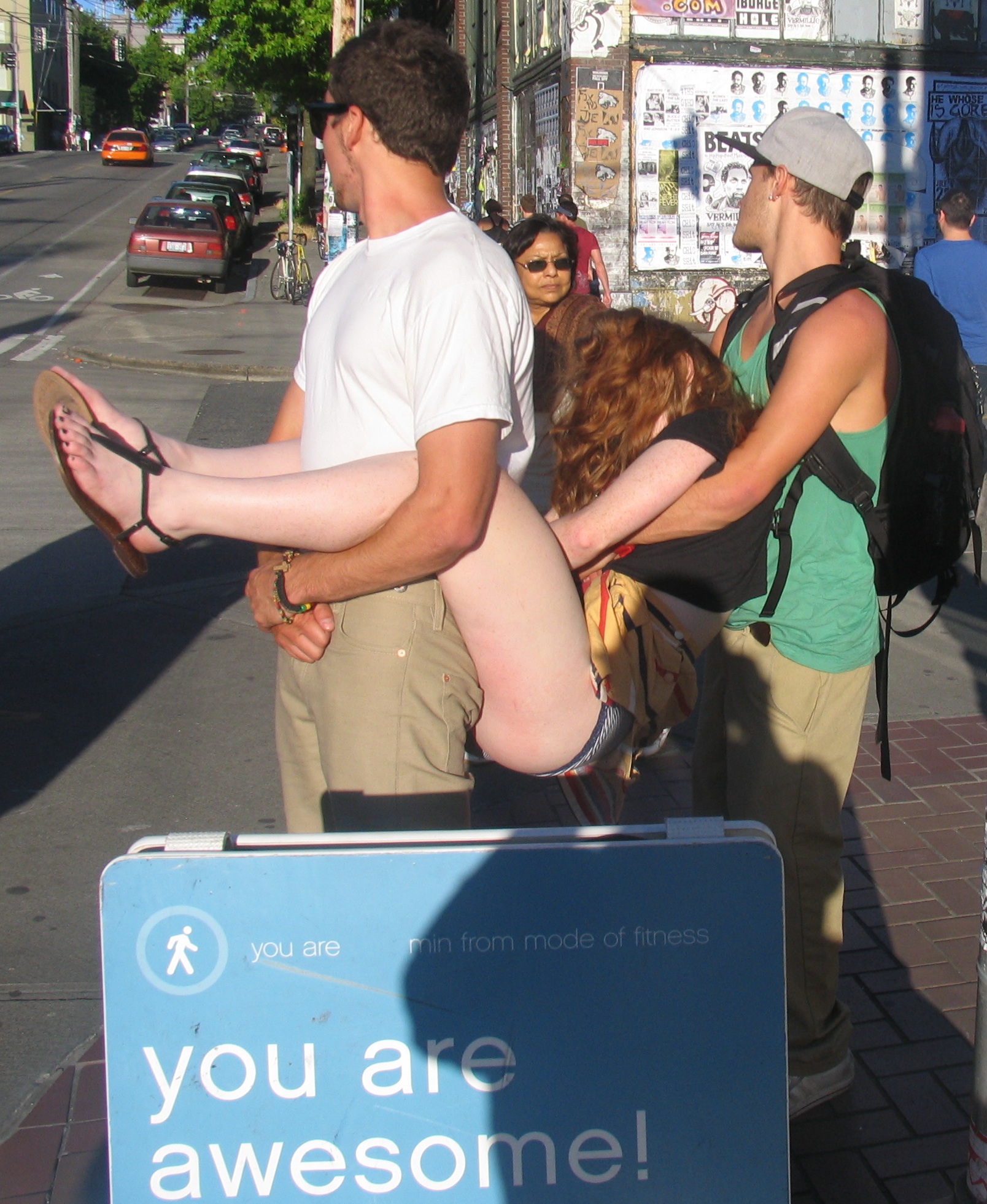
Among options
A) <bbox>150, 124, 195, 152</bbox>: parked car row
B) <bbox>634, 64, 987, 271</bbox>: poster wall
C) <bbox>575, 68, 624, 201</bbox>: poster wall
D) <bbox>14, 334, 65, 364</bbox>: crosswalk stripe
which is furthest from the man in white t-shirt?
<bbox>150, 124, 195, 152</bbox>: parked car row

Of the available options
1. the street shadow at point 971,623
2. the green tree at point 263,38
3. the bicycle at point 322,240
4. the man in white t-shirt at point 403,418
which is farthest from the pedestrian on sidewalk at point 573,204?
the green tree at point 263,38

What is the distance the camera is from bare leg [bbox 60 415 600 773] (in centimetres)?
195

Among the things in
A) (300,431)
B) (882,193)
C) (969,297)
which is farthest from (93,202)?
(300,431)

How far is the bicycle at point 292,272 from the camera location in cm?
2189

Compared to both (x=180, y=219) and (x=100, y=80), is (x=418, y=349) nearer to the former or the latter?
(x=180, y=219)

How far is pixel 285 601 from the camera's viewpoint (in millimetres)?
2152

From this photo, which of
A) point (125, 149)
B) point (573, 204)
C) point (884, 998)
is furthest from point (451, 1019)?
point (125, 149)

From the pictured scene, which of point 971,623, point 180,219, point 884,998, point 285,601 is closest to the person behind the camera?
point 285,601

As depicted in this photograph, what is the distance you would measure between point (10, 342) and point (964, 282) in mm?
13166

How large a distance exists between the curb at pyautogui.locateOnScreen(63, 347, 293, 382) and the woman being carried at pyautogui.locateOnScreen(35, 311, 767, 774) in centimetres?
1290

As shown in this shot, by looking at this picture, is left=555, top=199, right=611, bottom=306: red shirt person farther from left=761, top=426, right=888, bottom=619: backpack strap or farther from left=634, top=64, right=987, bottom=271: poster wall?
left=761, top=426, right=888, bottom=619: backpack strap

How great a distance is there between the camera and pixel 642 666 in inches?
93.5

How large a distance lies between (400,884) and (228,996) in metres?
0.28

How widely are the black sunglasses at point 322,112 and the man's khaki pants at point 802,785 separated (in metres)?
1.30
